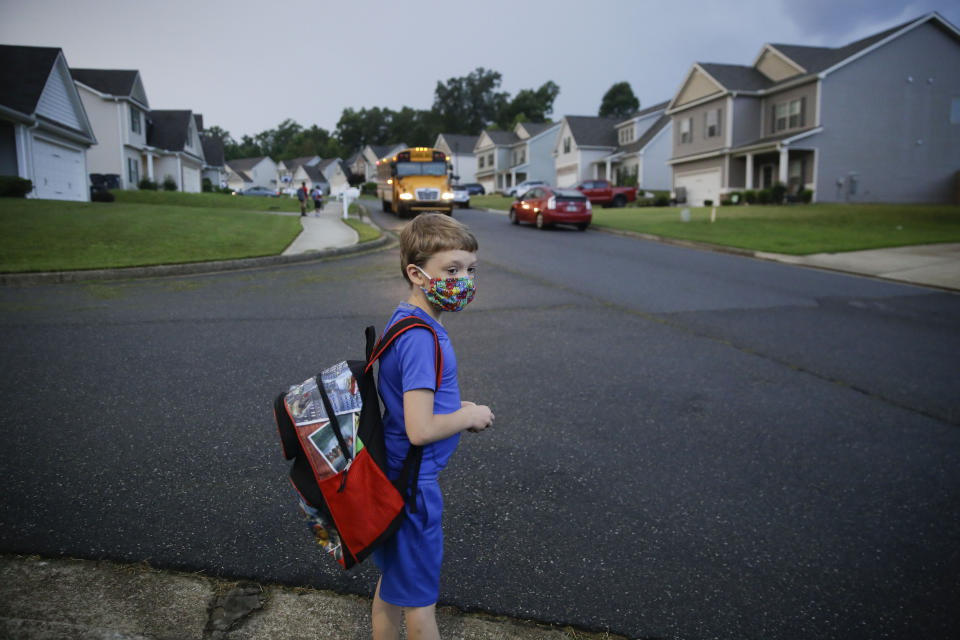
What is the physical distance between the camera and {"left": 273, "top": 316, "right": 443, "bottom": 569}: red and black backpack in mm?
1848

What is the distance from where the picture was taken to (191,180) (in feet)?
157

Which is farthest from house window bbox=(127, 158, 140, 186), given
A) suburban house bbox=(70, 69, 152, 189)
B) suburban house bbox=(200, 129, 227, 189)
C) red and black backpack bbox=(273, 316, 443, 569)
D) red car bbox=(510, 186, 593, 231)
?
red and black backpack bbox=(273, 316, 443, 569)

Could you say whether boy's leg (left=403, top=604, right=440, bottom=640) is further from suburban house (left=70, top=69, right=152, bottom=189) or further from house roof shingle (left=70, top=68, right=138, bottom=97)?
house roof shingle (left=70, top=68, right=138, bottom=97)

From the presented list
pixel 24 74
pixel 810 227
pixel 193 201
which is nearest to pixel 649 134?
pixel 810 227

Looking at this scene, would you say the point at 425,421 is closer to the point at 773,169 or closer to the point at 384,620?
the point at 384,620

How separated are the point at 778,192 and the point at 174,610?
35602 mm

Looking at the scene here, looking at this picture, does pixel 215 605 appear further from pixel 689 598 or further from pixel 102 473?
pixel 689 598

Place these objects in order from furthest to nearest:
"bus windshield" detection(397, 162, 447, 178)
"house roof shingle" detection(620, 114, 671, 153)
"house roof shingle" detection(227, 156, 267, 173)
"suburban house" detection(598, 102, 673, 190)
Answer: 1. "house roof shingle" detection(227, 156, 267, 173)
2. "house roof shingle" detection(620, 114, 671, 153)
3. "suburban house" detection(598, 102, 673, 190)
4. "bus windshield" detection(397, 162, 447, 178)

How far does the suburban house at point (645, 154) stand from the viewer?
48.4 metres

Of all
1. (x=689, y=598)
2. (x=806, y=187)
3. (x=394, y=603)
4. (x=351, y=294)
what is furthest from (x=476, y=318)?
(x=806, y=187)

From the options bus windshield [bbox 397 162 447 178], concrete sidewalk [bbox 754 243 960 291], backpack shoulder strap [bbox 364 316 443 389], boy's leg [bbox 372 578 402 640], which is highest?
bus windshield [bbox 397 162 447 178]

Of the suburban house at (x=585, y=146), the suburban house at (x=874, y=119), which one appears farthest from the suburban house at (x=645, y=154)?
the suburban house at (x=874, y=119)

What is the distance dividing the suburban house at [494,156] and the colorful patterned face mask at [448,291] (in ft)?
222

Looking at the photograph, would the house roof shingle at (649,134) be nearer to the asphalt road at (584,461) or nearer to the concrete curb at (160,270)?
the concrete curb at (160,270)
